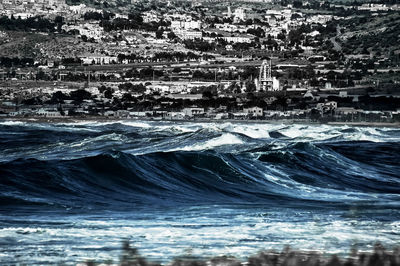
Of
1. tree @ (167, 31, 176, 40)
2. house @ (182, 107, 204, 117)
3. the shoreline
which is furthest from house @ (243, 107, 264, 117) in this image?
tree @ (167, 31, 176, 40)

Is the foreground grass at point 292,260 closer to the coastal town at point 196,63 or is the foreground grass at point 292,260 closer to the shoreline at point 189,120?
the shoreline at point 189,120

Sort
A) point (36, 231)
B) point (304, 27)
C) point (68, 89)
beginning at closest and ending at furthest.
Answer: point (36, 231)
point (68, 89)
point (304, 27)

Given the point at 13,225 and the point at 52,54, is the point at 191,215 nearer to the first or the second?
the point at 13,225

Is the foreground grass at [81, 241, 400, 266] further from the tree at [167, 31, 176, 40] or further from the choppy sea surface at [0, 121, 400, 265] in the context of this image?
the tree at [167, 31, 176, 40]

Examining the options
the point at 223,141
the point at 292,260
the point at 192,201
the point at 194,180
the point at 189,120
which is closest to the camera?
the point at 292,260

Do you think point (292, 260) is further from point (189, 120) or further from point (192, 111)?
point (192, 111)

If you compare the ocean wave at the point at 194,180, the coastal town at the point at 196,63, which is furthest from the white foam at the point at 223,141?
the coastal town at the point at 196,63

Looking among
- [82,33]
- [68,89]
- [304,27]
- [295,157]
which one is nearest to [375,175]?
[295,157]

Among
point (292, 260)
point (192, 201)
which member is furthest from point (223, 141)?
point (292, 260)
